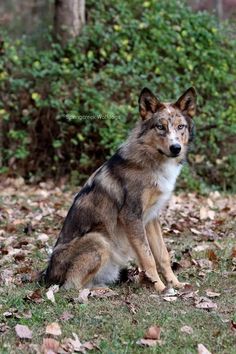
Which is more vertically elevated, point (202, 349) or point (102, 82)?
point (102, 82)

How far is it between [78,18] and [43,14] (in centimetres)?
148

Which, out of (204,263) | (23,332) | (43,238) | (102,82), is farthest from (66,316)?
(102,82)

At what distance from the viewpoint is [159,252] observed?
659cm

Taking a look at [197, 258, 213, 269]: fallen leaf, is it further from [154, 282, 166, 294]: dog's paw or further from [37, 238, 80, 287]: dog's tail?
[37, 238, 80, 287]: dog's tail

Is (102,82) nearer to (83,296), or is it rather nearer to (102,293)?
(102,293)

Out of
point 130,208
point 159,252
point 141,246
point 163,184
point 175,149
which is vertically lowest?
point 159,252

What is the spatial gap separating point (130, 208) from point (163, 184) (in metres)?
0.42

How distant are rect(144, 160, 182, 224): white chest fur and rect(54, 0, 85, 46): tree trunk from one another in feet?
25.6

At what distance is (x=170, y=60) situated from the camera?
1391cm

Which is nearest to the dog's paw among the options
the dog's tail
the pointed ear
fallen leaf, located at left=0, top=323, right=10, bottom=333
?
the dog's tail

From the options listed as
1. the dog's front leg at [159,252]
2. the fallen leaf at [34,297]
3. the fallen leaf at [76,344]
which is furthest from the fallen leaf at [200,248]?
the fallen leaf at [76,344]

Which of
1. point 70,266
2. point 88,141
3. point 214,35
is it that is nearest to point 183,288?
point 70,266

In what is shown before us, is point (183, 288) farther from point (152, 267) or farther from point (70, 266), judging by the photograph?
point (70, 266)

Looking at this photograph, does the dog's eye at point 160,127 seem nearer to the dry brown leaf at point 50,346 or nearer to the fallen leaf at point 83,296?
the fallen leaf at point 83,296
